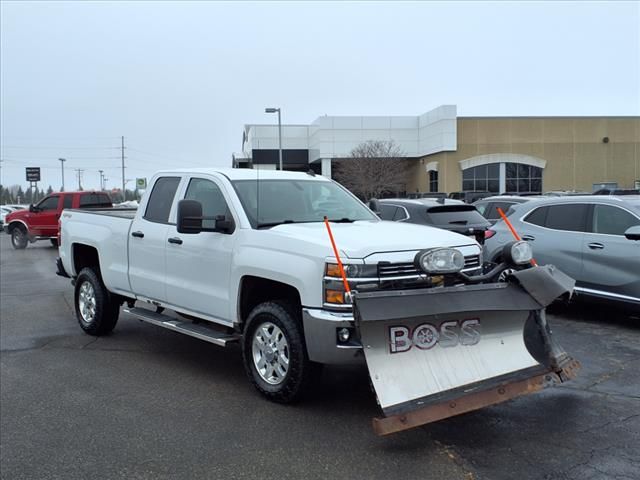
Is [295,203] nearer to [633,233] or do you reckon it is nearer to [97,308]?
[97,308]

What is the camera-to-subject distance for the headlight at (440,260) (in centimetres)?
452

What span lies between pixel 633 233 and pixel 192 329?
5.38 metres

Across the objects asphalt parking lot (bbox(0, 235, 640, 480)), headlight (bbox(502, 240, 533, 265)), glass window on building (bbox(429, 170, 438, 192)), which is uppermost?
glass window on building (bbox(429, 170, 438, 192))

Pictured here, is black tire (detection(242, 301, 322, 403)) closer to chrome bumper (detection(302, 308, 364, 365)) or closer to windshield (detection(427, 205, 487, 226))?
chrome bumper (detection(302, 308, 364, 365))

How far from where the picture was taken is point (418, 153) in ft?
171

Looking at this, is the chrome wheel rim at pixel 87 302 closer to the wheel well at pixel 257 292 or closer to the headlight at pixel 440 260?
the wheel well at pixel 257 292

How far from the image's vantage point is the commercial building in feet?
158

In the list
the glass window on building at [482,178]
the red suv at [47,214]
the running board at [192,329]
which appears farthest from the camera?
the glass window on building at [482,178]

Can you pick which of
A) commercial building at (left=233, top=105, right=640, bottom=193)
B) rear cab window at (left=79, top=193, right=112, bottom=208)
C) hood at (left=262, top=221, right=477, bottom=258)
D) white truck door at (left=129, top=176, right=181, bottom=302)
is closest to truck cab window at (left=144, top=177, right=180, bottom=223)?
white truck door at (left=129, top=176, right=181, bottom=302)

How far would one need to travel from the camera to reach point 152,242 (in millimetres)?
6562

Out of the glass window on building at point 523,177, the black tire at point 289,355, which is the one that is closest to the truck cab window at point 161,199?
the black tire at point 289,355

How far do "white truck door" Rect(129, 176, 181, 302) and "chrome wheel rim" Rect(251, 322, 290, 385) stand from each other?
1.66 m

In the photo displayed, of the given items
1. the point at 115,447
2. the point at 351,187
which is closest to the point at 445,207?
the point at 115,447

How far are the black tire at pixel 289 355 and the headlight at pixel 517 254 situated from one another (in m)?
1.79
